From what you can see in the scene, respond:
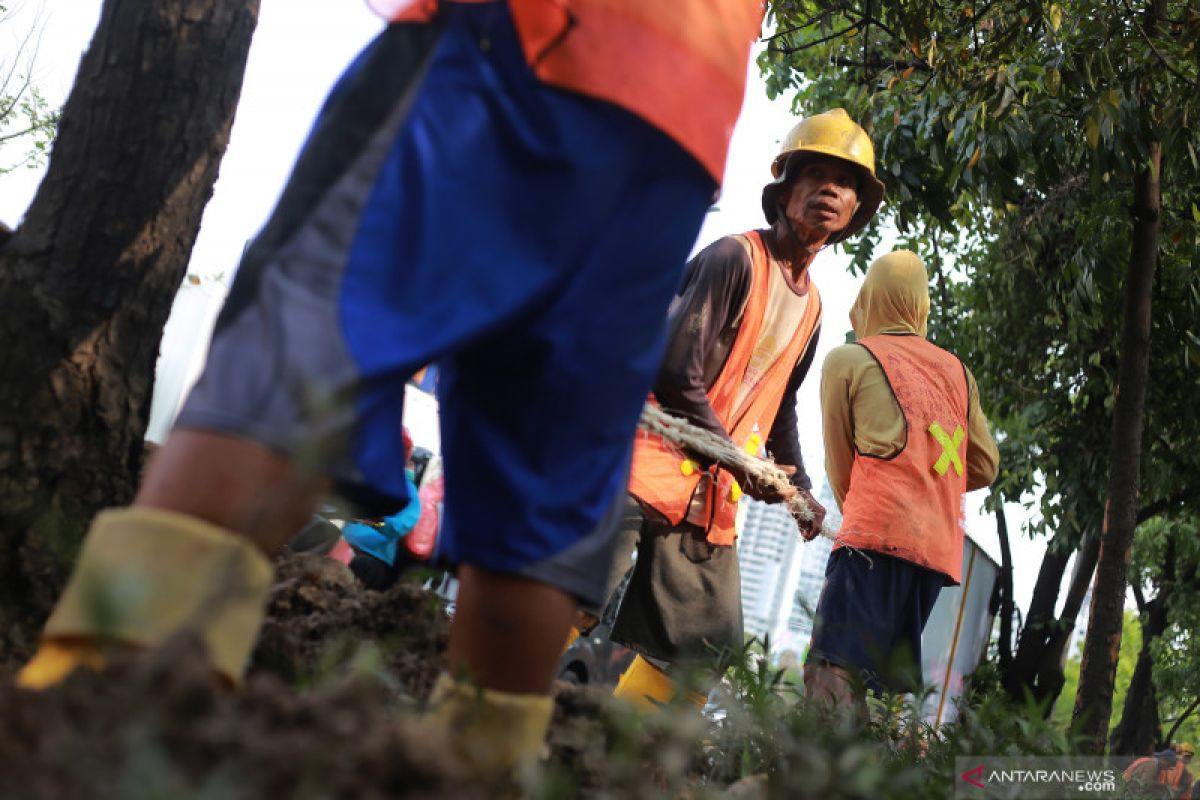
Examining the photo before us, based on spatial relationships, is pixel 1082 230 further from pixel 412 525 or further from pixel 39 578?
pixel 39 578

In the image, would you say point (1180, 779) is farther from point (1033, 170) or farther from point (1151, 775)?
point (1033, 170)

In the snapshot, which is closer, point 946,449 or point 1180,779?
point 1180,779

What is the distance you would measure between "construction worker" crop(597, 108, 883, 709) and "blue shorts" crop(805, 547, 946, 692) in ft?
1.18

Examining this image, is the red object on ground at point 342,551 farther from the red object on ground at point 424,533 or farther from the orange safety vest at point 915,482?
the orange safety vest at point 915,482

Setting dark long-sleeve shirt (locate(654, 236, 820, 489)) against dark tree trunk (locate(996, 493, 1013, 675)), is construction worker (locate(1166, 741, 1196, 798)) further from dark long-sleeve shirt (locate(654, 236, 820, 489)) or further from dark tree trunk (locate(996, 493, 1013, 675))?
dark tree trunk (locate(996, 493, 1013, 675))

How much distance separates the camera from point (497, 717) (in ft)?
5.04

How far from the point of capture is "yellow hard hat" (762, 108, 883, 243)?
4.20 metres

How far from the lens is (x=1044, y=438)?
33.4ft

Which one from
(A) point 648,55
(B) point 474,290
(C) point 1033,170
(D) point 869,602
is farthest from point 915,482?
(C) point 1033,170

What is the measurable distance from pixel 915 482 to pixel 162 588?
360 centimetres

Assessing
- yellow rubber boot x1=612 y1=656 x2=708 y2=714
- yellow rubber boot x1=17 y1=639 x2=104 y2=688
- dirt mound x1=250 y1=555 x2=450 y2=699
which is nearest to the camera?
yellow rubber boot x1=17 y1=639 x2=104 y2=688

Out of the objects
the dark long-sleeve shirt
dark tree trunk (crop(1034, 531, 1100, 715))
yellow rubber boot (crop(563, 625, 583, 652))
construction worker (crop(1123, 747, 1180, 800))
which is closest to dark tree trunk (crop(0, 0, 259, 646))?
yellow rubber boot (crop(563, 625, 583, 652))

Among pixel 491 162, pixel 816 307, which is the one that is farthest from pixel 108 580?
pixel 816 307

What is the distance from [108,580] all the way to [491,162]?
26.7 inches
